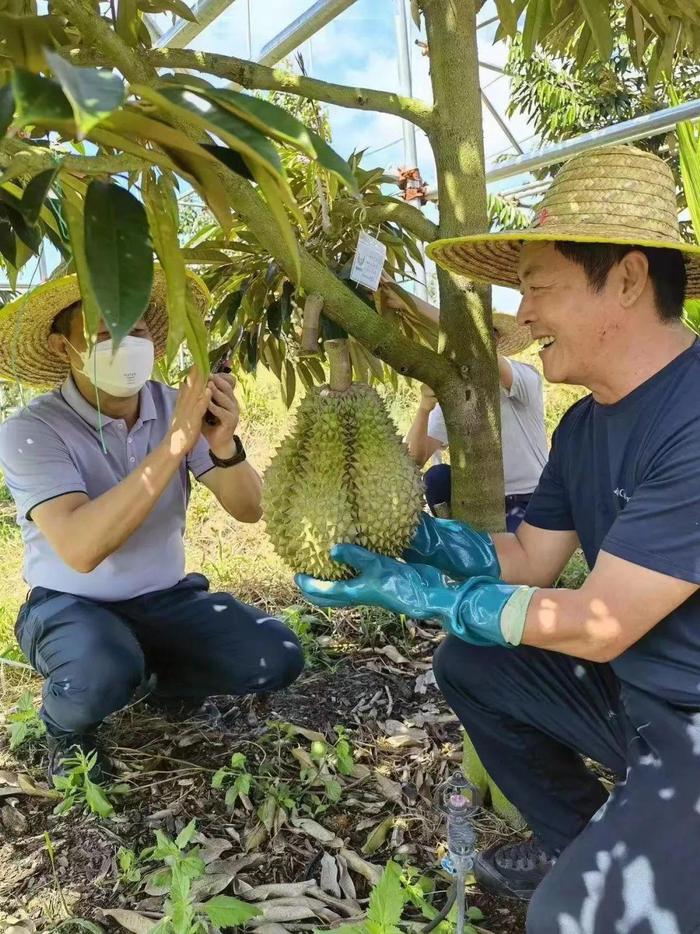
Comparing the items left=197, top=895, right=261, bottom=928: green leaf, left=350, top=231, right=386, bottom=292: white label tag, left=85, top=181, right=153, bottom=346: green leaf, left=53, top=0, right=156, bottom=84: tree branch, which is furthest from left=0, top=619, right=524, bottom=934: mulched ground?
left=53, top=0, right=156, bottom=84: tree branch

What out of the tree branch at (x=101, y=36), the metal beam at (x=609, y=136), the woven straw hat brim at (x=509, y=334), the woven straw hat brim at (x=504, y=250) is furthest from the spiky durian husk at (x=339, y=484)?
the metal beam at (x=609, y=136)

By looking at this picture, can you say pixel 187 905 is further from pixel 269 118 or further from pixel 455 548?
pixel 269 118

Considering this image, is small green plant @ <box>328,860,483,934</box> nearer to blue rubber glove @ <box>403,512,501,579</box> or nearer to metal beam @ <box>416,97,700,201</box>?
blue rubber glove @ <box>403,512,501,579</box>

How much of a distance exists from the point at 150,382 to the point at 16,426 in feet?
1.51

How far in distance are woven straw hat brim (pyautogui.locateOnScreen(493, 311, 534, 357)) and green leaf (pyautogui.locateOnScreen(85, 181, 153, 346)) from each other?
7.01ft

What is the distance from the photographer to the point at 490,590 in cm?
139

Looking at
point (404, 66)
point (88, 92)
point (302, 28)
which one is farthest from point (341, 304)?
point (404, 66)

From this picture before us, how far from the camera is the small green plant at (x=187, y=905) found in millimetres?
1388

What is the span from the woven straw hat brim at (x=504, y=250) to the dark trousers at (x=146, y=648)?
3.92 feet

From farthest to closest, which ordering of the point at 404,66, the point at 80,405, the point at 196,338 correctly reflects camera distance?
1. the point at 404,66
2. the point at 80,405
3. the point at 196,338

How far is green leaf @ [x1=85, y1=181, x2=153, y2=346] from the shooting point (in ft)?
2.06

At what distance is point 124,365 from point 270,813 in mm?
1128

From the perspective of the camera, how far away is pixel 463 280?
157 centimetres

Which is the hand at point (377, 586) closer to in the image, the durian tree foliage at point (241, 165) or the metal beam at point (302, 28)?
the durian tree foliage at point (241, 165)
